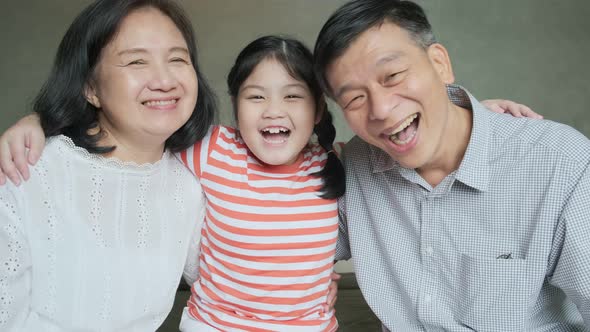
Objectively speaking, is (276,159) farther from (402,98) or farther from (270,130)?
(402,98)

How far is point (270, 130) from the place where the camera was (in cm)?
172

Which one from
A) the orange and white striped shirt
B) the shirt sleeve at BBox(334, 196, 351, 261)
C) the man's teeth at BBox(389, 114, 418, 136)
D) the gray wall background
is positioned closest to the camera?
the man's teeth at BBox(389, 114, 418, 136)

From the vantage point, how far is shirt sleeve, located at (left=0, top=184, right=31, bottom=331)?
4.37 feet

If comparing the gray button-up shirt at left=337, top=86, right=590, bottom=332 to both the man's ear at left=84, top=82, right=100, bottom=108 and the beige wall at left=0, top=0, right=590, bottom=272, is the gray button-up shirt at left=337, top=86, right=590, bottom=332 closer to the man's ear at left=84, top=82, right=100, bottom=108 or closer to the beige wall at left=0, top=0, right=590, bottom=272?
the man's ear at left=84, top=82, right=100, bottom=108

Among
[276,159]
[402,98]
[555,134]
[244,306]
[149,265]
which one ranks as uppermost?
[402,98]

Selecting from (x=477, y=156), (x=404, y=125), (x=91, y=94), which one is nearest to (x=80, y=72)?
(x=91, y=94)

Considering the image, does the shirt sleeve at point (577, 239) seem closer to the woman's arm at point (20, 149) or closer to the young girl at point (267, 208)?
the young girl at point (267, 208)

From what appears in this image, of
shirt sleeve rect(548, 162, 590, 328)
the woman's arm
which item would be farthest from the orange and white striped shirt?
shirt sleeve rect(548, 162, 590, 328)

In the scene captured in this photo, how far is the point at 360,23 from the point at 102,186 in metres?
0.81

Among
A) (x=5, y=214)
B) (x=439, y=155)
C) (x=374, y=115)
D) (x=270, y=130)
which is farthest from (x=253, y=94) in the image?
(x=5, y=214)

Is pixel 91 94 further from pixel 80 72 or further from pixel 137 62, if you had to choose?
pixel 137 62

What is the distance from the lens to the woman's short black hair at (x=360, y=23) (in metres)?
1.45

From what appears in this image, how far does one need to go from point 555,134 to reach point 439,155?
30 centimetres

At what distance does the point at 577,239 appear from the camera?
1.35m
